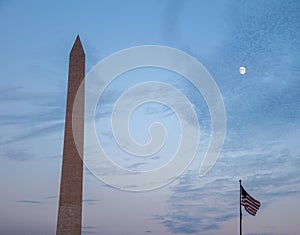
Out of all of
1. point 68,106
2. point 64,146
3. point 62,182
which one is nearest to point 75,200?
point 62,182

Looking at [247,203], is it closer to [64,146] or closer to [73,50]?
[64,146]

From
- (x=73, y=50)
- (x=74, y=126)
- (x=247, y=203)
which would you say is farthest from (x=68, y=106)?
(x=247, y=203)

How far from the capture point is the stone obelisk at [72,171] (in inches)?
1168

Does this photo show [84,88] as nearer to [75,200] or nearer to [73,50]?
[73,50]

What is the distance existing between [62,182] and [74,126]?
135 inches

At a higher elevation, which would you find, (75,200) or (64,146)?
(64,146)

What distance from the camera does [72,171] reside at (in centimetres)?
3003

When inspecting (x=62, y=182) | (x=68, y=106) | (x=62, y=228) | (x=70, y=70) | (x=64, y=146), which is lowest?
(x=62, y=228)

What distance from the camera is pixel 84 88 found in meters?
32.1

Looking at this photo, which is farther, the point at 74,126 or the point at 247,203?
the point at 74,126

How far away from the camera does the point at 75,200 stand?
2977 cm

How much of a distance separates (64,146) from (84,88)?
3986 millimetres

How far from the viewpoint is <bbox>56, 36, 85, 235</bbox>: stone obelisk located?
29.7m

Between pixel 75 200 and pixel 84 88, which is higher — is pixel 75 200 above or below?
below
